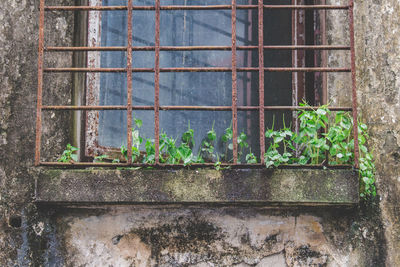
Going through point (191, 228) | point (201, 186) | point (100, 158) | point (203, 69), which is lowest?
point (191, 228)

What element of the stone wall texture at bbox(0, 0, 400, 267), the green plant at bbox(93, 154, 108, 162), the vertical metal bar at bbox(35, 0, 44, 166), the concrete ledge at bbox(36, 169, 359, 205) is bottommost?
the stone wall texture at bbox(0, 0, 400, 267)

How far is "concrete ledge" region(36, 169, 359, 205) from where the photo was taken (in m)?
2.55

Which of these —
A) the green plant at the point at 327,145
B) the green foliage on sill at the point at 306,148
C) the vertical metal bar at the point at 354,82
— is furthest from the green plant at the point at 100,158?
the vertical metal bar at the point at 354,82

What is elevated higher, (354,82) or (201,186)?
(354,82)

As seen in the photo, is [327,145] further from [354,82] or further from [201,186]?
[201,186]

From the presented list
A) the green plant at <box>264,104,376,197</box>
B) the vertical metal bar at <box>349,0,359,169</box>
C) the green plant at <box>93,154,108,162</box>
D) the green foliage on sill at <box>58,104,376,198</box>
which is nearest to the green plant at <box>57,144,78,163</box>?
the green foliage on sill at <box>58,104,376,198</box>

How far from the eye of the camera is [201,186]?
2.57 metres

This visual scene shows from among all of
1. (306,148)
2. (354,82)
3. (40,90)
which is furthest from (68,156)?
(354,82)

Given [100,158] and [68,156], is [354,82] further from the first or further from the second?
[68,156]

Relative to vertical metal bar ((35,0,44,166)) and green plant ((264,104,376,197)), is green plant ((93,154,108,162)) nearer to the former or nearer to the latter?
vertical metal bar ((35,0,44,166))

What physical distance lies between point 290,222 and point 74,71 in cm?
139

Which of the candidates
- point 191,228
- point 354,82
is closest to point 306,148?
point 354,82

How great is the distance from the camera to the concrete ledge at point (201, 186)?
2553mm

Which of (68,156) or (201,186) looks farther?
(68,156)
